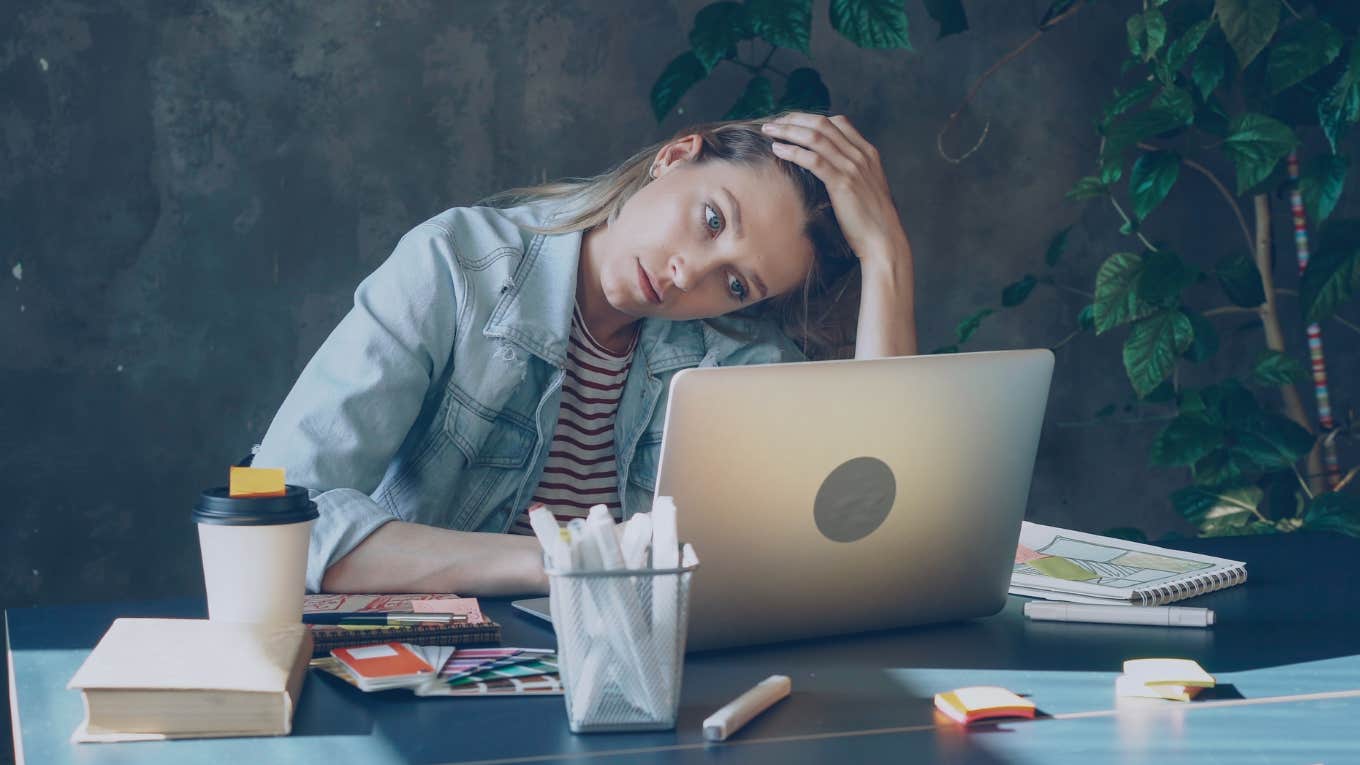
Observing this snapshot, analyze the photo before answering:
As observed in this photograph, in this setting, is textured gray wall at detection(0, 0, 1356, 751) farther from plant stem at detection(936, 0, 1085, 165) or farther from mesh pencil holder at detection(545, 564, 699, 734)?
mesh pencil holder at detection(545, 564, 699, 734)

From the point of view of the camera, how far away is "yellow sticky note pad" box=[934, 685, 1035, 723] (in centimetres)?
100

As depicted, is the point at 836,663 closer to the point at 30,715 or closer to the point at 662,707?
the point at 662,707

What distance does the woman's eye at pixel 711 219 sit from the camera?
5.43 ft

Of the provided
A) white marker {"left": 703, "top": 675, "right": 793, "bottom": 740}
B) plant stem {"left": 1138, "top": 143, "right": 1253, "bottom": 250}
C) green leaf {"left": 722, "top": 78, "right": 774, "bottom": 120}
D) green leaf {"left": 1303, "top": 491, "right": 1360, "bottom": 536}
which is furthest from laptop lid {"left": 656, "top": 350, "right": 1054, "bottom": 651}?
plant stem {"left": 1138, "top": 143, "right": 1253, "bottom": 250}

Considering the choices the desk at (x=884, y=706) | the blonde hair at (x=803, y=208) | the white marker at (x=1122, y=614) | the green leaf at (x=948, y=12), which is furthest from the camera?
the green leaf at (x=948, y=12)

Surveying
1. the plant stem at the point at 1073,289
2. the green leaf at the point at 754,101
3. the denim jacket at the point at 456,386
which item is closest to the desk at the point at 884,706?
the denim jacket at the point at 456,386

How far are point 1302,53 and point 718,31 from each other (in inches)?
39.2

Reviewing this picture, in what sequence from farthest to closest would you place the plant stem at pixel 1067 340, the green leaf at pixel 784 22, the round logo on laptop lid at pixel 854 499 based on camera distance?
the plant stem at pixel 1067 340
the green leaf at pixel 784 22
the round logo on laptop lid at pixel 854 499

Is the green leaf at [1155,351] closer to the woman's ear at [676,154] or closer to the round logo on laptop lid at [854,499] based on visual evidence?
the woman's ear at [676,154]

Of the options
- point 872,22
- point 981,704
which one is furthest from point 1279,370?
→ point 981,704

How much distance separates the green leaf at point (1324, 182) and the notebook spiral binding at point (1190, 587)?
3.92 feet

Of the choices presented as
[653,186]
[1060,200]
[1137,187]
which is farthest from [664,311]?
[1060,200]

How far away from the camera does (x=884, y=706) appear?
1044 millimetres

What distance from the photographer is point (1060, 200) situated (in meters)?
3.04
